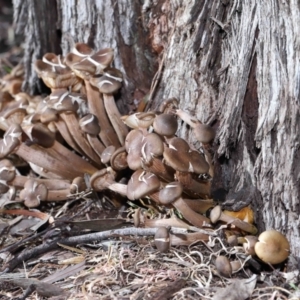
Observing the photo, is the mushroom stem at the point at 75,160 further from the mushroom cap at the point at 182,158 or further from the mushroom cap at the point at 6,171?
the mushroom cap at the point at 182,158

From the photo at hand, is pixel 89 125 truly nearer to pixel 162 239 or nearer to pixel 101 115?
pixel 101 115

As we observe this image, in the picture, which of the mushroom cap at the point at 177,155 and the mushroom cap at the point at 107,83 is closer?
the mushroom cap at the point at 177,155

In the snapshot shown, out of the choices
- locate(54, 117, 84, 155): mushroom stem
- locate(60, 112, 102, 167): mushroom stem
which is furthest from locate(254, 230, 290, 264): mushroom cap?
locate(54, 117, 84, 155): mushroom stem

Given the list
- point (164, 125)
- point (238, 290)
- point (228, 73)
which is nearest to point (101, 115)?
point (164, 125)

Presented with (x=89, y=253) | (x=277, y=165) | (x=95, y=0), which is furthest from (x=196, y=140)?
(x=95, y=0)

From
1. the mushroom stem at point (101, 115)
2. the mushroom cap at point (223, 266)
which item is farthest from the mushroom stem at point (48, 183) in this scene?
the mushroom cap at point (223, 266)

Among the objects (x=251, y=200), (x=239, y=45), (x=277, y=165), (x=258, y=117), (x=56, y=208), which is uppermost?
(x=239, y=45)

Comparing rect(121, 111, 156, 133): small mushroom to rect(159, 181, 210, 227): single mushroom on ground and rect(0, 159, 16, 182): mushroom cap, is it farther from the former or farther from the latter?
rect(0, 159, 16, 182): mushroom cap

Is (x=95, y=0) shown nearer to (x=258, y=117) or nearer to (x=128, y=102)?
(x=128, y=102)
